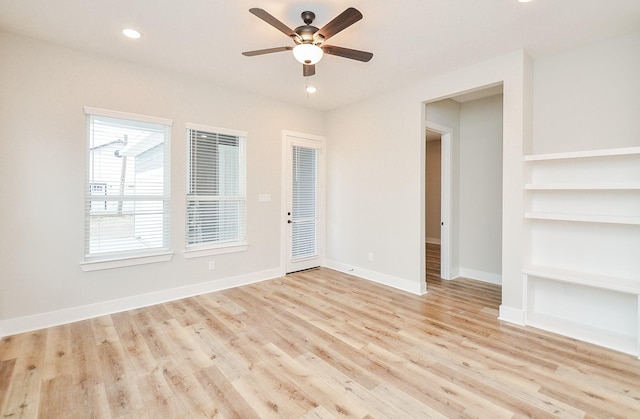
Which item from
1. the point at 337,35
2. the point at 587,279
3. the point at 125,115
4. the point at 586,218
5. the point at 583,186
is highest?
the point at 337,35

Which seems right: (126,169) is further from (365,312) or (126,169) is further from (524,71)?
(524,71)

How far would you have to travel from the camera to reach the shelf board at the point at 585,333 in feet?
8.53

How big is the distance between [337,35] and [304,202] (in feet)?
9.47

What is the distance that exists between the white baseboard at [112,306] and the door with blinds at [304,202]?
0.89 metres

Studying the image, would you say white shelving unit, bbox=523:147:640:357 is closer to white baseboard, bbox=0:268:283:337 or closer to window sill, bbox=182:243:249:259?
window sill, bbox=182:243:249:259

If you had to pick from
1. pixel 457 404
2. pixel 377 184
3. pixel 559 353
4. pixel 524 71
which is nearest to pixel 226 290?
pixel 377 184

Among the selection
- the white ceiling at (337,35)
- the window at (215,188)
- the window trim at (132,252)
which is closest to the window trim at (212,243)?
the window at (215,188)

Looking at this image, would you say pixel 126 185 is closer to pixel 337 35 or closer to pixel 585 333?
pixel 337 35

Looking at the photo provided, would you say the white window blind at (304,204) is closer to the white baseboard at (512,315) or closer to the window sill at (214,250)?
the window sill at (214,250)

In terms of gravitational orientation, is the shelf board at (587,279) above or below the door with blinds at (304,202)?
below

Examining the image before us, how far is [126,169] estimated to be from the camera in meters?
3.44

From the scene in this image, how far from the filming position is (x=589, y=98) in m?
3.00

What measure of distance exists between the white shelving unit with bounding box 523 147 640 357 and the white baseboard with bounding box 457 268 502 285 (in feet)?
3.87

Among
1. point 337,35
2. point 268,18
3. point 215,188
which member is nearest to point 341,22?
point 268,18
